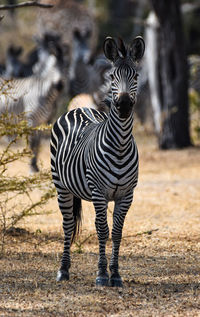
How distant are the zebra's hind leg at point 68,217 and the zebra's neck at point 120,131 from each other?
3.32ft

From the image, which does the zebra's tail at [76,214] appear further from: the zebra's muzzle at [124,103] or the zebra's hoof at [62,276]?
the zebra's muzzle at [124,103]

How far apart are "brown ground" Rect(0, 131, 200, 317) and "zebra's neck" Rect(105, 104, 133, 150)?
1218 millimetres

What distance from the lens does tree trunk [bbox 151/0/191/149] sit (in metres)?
14.8

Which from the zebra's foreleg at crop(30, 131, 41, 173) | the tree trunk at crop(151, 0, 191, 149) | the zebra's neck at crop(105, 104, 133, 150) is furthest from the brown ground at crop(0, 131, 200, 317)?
the tree trunk at crop(151, 0, 191, 149)

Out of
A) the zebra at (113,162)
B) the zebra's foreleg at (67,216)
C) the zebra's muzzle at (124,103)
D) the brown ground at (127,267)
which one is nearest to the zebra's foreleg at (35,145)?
the brown ground at (127,267)

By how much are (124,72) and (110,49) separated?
34 centimetres

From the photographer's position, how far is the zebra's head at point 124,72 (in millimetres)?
5000

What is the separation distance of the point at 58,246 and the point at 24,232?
0.64m

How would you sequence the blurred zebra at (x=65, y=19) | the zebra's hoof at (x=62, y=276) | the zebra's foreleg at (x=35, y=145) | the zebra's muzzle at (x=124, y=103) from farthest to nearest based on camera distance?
the blurred zebra at (x=65, y=19)
the zebra's foreleg at (x=35, y=145)
the zebra's hoof at (x=62, y=276)
the zebra's muzzle at (x=124, y=103)

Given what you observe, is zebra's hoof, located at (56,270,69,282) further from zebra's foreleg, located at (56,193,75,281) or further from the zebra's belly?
the zebra's belly

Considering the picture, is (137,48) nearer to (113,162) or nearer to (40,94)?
(113,162)

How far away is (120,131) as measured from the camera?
523cm

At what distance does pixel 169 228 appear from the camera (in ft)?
25.9

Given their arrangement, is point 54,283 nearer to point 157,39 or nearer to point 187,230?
point 187,230
